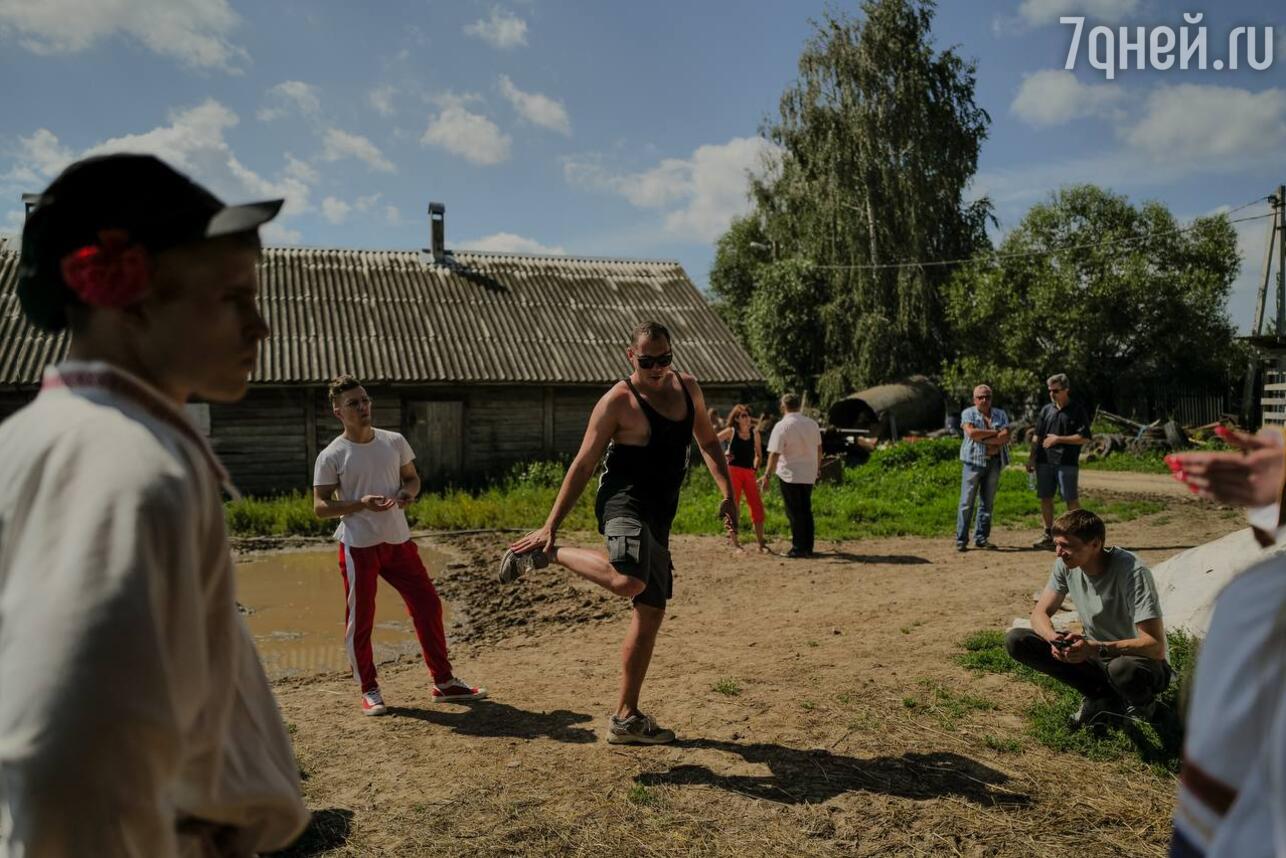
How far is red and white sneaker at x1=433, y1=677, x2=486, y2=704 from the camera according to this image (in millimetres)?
5879

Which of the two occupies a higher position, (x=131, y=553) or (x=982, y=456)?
(x=131, y=553)

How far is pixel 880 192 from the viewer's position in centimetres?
3119

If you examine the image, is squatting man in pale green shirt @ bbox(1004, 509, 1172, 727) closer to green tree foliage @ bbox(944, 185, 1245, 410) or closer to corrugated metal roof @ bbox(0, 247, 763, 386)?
corrugated metal roof @ bbox(0, 247, 763, 386)

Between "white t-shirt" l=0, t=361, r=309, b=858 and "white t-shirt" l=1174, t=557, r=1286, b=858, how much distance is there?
1.40 m

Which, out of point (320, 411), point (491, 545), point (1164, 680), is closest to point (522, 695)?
point (1164, 680)

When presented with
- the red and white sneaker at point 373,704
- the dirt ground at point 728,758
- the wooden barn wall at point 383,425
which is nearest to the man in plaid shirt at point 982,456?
the dirt ground at point 728,758

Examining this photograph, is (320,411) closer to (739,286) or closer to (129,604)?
(129,604)

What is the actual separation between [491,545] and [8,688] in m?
11.7

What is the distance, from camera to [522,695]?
5.97 meters

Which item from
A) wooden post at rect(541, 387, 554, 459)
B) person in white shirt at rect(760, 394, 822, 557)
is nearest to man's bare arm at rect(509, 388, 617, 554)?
person in white shirt at rect(760, 394, 822, 557)

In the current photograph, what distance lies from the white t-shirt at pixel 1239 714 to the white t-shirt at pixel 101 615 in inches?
55.2

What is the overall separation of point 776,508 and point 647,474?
973 centimetres

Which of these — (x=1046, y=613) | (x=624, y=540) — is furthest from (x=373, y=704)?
(x=1046, y=613)

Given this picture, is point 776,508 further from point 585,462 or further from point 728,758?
point 585,462
